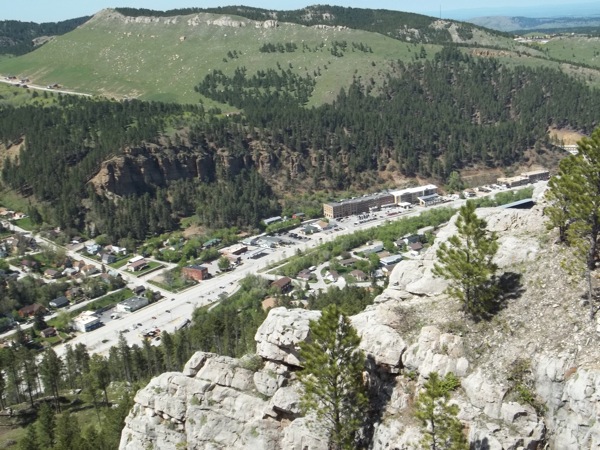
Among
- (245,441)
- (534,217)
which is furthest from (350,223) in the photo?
(245,441)

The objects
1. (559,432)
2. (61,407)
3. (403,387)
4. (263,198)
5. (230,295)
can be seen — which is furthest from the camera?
(263,198)

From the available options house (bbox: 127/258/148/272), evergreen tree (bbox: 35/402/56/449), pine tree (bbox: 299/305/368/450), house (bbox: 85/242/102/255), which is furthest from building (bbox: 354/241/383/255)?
pine tree (bbox: 299/305/368/450)

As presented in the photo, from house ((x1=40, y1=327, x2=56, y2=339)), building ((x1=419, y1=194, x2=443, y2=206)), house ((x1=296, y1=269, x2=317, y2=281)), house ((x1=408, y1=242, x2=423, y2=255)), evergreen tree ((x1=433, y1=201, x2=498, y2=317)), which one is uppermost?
evergreen tree ((x1=433, y1=201, x2=498, y2=317))

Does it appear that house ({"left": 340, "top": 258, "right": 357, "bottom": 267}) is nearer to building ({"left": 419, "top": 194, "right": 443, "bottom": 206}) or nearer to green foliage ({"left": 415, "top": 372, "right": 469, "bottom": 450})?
building ({"left": 419, "top": 194, "right": 443, "bottom": 206})

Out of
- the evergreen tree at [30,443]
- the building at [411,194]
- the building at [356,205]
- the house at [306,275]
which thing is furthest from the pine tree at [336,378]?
the building at [411,194]

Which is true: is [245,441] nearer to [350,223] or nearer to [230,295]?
[230,295]

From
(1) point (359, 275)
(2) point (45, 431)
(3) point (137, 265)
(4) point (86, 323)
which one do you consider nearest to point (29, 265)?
(3) point (137, 265)
